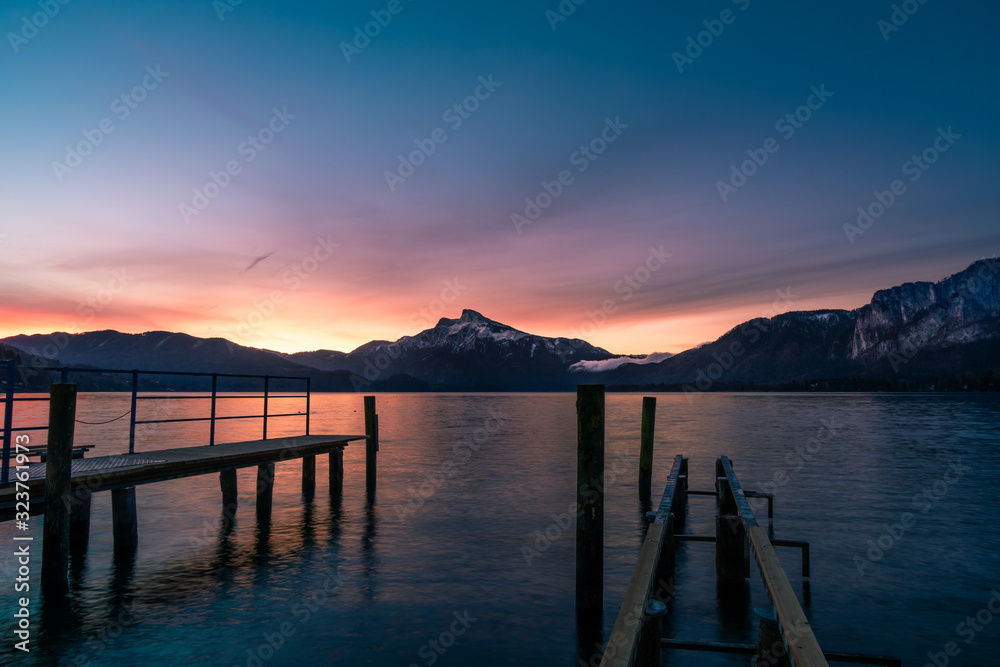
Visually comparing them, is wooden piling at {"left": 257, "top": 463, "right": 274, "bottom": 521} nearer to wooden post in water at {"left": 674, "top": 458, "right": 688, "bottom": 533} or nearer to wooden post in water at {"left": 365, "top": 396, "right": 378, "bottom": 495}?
wooden post in water at {"left": 365, "top": 396, "right": 378, "bottom": 495}

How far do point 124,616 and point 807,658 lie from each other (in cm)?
1091

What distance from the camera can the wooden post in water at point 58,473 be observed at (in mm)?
9922

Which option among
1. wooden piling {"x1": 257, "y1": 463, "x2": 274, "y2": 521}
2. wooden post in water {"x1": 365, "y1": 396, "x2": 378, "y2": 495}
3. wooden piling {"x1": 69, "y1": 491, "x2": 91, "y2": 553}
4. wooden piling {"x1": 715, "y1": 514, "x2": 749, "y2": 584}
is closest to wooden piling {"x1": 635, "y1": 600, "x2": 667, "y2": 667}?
wooden piling {"x1": 715, "y1": 514, "x2": 749, "y2": 584}

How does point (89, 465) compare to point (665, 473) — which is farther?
point (665, 473)

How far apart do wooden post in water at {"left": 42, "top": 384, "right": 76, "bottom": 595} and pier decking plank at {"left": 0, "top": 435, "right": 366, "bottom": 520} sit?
382 mm

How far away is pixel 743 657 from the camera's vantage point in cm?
917

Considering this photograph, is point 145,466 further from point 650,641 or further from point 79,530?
point 650,641

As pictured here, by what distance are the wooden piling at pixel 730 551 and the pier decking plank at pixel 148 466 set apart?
1106 cm

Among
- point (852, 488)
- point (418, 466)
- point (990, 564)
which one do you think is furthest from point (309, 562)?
point (852, 488)

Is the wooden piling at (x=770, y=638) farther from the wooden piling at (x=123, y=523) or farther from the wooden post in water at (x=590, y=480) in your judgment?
the wooden piling at (x=123, y=523)

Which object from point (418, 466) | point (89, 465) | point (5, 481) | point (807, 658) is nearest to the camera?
point (807, 658)

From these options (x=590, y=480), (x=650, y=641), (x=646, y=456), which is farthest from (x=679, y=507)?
(x=650, y=641)

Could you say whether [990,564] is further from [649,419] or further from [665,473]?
[665,473]

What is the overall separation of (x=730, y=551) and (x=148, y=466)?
11763mm
